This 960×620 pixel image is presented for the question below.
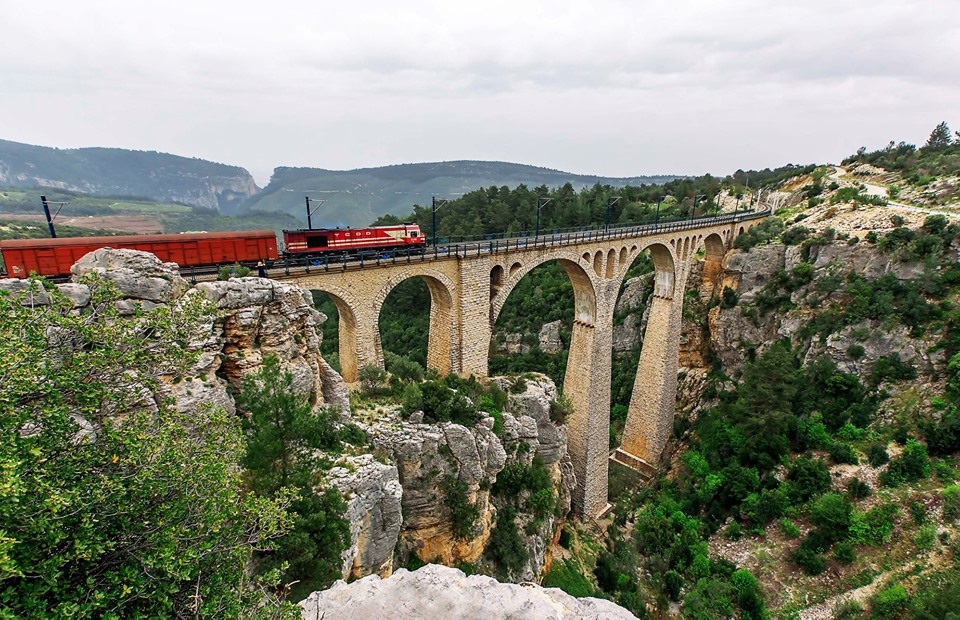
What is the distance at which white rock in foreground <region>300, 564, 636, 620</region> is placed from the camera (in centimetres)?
714

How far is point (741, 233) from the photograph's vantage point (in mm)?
39656

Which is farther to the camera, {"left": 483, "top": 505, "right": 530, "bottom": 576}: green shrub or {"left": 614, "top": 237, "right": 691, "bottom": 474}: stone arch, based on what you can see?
{"left": 614, "top": 237, "right": 691, "bottom": 474}: stone arch

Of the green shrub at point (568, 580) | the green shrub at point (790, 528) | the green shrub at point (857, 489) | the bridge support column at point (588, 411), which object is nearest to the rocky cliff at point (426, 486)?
the green shrub at point (568, 580)

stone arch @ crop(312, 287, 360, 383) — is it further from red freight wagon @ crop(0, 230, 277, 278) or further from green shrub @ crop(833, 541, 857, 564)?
green shrub @ crop(833, 541, 857, 564)

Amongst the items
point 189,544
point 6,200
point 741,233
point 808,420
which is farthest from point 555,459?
point 6,200

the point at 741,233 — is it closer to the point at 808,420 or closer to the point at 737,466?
the point at 808,420

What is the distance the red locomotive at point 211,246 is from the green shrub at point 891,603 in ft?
74.7

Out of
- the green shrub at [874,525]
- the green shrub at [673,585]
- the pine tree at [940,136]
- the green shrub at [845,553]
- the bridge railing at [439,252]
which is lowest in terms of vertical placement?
the green shrub at [673,585]

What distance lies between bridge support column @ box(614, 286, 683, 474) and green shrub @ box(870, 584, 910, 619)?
15800mm

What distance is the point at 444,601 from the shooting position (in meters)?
7.36

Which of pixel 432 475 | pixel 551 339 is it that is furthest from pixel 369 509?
pixel 551 339

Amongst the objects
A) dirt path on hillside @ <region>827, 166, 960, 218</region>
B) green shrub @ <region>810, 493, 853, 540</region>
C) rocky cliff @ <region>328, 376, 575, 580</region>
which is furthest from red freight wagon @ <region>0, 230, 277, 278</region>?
dirt path on hillside @ <region>827, 166, 960, 218</region>

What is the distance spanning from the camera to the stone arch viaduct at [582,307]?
18.4 meters

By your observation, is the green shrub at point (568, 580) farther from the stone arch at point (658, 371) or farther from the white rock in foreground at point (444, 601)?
the white rock in foreground at point (444, 601)
